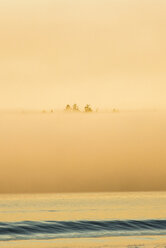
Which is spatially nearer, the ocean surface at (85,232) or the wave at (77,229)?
the ocean surface at (85,232)

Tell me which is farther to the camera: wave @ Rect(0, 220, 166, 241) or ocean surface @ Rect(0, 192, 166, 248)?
wave @ Rect(0, 220, 166, 241)

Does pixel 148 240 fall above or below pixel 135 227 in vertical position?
below

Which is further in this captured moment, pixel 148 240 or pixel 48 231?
pixel 48 231

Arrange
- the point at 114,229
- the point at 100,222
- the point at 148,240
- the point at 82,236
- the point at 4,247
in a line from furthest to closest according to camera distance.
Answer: the point at 100,222 < the point at 114,229 < the point at 82,236 < the point at 148,240 < the point at 4,247

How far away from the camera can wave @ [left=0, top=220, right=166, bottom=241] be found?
52875 millimetres

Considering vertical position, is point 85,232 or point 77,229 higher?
point 77,229

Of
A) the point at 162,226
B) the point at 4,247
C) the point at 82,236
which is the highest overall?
the point at 162,226

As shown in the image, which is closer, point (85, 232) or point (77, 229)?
point (85, 232)

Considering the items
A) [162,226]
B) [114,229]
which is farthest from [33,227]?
[162,226]

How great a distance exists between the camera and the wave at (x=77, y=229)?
52875 mm

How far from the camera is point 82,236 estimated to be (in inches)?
2066

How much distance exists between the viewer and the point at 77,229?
57.9 meters

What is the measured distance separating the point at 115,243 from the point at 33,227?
1323cm

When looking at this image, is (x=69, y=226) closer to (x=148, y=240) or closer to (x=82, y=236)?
(x=82, y=236)
